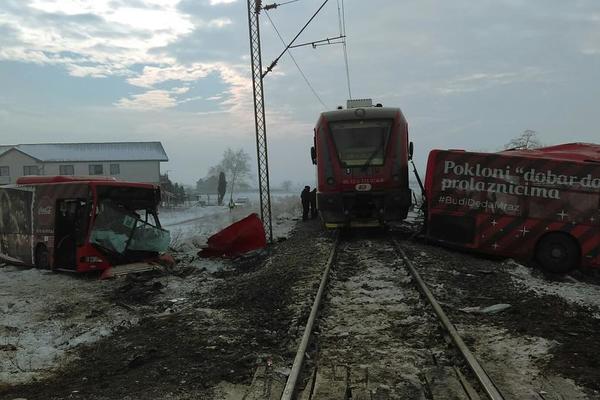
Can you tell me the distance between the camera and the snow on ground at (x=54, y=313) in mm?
6199

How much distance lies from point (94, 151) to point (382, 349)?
7535cm

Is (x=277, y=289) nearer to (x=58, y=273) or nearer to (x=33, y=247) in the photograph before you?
(x=58, y=273)

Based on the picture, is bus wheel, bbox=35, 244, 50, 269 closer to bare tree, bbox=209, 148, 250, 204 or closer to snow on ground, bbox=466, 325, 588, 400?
snow on ground, bbox=466, 325, 588, 400

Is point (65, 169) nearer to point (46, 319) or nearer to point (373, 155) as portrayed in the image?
point (373, 155)

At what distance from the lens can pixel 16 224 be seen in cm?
1501

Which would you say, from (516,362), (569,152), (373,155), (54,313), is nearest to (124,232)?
(54,313)

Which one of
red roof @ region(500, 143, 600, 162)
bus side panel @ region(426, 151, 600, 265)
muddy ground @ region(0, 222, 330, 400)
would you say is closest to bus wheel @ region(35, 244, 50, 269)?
muddy ground @ region(0, 222, 330, 400)

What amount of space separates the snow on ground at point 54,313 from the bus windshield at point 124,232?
93 centimetres

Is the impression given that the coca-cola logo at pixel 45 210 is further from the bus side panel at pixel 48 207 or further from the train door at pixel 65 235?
the train door at pixel 65 235

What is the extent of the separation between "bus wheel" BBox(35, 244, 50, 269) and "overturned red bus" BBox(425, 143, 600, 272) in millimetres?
9550

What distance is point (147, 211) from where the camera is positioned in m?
13.5

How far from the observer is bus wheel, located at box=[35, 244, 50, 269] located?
44.4 ft

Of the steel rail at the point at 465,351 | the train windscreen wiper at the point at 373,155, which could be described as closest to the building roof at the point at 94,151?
the train windscreen wiper at the point at 373,155

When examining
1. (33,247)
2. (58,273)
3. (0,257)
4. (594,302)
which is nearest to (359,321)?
(594,302)
